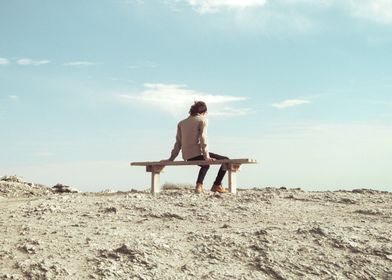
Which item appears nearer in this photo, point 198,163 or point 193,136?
point 198,163

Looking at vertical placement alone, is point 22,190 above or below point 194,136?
below

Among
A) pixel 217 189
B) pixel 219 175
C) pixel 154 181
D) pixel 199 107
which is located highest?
pixel 199 107

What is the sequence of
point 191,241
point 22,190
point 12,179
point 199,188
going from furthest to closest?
1. point 12,179
2. point 22,190
3. point 199,188
4. point 191,241

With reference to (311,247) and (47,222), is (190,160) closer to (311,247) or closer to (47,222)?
(47,222)

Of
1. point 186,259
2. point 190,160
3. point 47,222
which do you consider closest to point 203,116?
point 190,160

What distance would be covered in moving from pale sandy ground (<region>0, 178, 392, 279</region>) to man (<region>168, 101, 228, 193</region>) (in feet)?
6.49

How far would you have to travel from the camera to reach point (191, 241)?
6492 mm

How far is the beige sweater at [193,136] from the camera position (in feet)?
35.5

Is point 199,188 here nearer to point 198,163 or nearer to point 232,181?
point 198,163

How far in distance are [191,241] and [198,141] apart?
15.2 feet

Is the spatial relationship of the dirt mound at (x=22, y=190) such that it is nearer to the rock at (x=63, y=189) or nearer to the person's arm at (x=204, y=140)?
the rock at (x=63, y=189)

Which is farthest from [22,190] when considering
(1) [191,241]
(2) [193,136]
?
(1) [191,241]

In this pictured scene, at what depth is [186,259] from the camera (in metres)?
5.99

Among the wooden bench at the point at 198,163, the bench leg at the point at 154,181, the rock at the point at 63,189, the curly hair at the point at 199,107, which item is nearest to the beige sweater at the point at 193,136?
the curly hair at the point at 199,107
